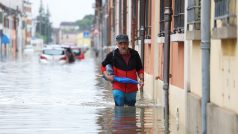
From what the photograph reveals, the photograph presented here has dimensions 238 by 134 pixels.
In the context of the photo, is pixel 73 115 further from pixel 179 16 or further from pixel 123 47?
pixel 179 16

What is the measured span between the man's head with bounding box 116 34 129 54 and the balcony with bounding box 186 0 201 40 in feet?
4.18

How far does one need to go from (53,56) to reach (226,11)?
49983 millimetres

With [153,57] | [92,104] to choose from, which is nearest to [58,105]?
[92,104]

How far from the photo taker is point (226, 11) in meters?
9.31

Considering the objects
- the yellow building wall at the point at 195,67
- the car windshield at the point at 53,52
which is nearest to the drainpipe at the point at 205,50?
the yellow building wall at the point at 195,67

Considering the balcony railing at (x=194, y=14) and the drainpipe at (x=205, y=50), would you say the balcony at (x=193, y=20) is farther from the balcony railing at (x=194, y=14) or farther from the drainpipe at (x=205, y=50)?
the drainpipe at (x=205, y=50)

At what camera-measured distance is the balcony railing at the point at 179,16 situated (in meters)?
14.7

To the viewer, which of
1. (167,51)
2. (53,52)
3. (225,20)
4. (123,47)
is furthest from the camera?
(53,52)

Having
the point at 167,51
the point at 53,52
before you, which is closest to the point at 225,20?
the point at 167,51

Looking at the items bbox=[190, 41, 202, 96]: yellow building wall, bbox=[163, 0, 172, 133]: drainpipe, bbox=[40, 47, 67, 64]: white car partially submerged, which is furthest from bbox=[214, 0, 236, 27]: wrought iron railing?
bbox=[40, 47, 67, 64]: white car partially submerged

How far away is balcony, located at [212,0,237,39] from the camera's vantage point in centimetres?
875

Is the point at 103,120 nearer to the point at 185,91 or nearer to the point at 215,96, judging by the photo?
the point at 185,91

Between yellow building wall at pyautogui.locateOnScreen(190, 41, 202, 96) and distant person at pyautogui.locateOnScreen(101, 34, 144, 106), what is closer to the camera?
yellow building wall at pyautogui.locateOnScreen(190, 41, 202, 96)

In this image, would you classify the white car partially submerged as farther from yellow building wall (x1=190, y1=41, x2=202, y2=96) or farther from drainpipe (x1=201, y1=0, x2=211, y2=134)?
drainpipe (x1=201, y1=0, x2=211, y2=134)
